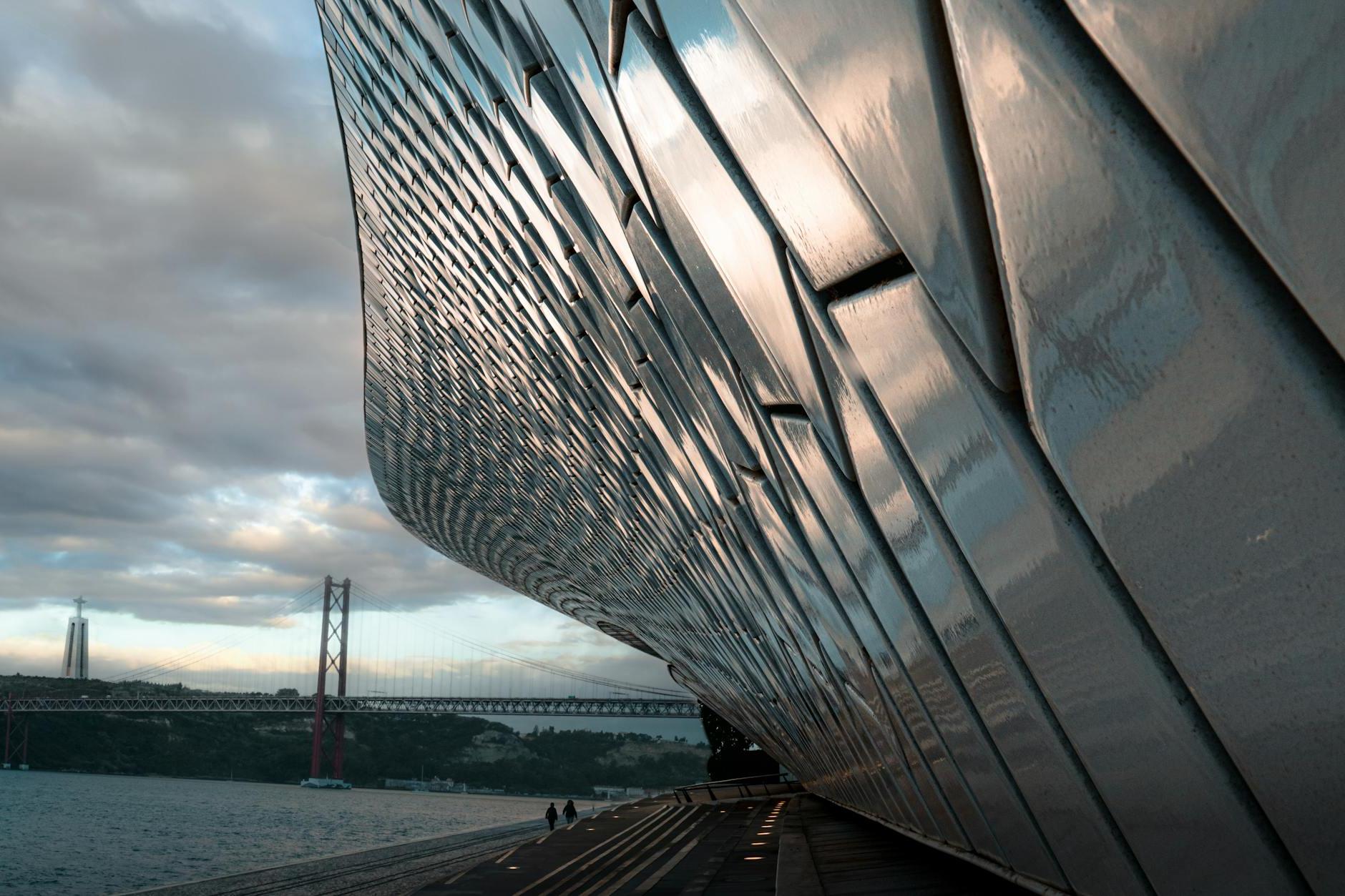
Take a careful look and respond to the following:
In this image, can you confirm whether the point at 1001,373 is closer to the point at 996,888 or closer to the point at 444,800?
the point at 996,888

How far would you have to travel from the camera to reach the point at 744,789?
34.3 metres

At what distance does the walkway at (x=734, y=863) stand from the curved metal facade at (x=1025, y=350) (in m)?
1.95

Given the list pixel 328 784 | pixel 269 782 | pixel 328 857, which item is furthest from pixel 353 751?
pixel 328 857

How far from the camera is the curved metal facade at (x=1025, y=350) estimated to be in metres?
1.60

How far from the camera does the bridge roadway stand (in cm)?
7162

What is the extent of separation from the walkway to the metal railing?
25.7ft

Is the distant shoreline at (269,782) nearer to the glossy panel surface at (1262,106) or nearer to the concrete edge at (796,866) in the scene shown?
the concrete edge at (796,866)

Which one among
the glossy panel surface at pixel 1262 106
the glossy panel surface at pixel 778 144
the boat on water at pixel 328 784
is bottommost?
the glossy panel surface at pixel 1262 106

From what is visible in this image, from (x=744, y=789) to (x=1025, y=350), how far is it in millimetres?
34035

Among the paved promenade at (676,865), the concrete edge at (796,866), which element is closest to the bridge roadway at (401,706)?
the paved promenade at (676,865)

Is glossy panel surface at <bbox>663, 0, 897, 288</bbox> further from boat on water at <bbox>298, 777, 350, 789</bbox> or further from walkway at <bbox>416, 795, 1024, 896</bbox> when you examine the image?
boat on water at <bbox>298, 777, 350, 789</bbox>

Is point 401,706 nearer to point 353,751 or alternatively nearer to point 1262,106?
point 353,751

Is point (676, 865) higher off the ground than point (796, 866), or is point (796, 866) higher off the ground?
point (676, 865)

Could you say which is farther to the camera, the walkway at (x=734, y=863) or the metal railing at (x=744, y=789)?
the metal railing at (x=744, y=789)
